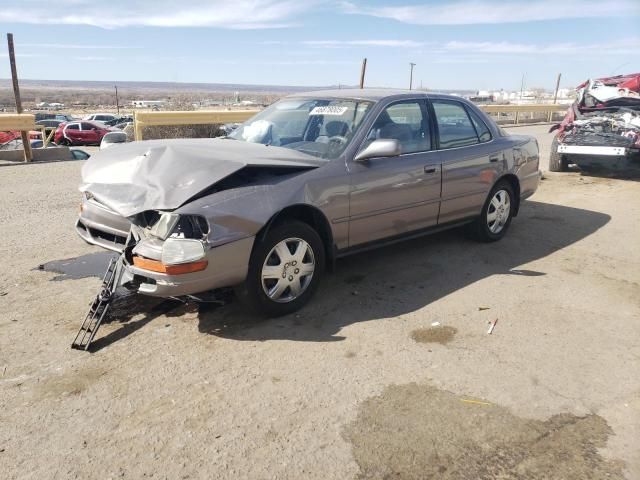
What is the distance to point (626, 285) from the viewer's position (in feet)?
15.7

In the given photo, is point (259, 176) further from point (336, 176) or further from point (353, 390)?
point (353, 390)

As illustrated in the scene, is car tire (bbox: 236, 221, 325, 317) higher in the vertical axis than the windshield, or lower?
lower

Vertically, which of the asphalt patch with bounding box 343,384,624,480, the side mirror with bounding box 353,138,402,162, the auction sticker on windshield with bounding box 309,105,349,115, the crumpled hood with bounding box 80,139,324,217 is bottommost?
the asphalt patch with bounding box 343,384,624,480

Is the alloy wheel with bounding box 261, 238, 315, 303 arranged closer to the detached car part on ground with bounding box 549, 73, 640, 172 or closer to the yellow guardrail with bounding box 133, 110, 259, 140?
the detached car part on ground with bounding box 549, 73, 640, 172

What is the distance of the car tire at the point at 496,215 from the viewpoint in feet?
19.1

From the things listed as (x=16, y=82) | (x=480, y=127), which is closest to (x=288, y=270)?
(x=480, y=127)

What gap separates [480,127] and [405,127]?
1294 millimetres

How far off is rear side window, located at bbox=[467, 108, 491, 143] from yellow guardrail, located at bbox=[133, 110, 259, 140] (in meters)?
10.4

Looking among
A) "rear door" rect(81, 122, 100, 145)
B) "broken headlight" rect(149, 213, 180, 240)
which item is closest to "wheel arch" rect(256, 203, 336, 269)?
"broken headlight" rect(149, 213, 180, 240)

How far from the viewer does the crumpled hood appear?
11.5ft

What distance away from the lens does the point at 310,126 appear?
475cm

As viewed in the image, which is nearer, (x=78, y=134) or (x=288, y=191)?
(x=288, y=191)

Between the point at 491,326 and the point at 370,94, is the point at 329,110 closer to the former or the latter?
the point at 370,94

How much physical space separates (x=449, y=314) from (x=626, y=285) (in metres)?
1.93
